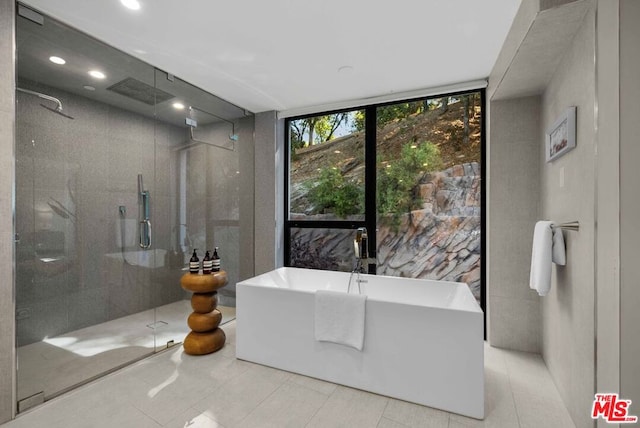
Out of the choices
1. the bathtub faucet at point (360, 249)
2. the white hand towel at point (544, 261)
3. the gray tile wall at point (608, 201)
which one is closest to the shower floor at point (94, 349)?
the bathtub faucet at point (360, 249)

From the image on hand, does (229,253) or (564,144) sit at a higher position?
(564,144)

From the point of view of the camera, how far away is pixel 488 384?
2.13 m

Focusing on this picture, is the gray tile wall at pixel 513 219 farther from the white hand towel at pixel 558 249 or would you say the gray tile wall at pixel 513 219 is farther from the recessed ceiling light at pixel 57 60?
the recessed ceiling light at pixel 57 60

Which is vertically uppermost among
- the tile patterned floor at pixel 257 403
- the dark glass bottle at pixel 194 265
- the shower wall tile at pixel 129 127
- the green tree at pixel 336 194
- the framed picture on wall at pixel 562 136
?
the shower wall tile at pixel 129 127

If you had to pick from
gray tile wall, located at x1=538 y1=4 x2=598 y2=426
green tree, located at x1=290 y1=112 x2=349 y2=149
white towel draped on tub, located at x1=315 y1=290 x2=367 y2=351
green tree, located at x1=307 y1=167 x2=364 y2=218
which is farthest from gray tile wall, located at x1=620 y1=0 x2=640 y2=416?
green tree, located at x1=290 y1=112 x2=349 y2=149

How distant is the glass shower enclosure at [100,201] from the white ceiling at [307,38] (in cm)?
26

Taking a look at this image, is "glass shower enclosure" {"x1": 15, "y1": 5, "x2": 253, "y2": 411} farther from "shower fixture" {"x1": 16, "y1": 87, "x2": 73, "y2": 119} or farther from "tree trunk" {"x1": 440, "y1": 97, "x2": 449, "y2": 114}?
"tree trunk" {"x1": 440, "y1": 97, "x2": 449, "y2": 114}

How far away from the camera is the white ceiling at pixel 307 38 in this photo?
1875 millimetres

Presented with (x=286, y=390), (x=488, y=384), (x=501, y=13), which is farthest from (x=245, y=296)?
(x=501, y=13)

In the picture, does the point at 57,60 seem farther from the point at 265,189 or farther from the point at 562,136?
the point at 562,136

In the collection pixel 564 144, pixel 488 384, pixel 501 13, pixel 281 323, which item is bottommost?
pixel 488 384

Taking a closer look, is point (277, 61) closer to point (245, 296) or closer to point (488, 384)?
point (245, 296)

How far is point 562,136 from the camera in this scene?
1893mm

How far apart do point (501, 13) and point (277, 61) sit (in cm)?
163
